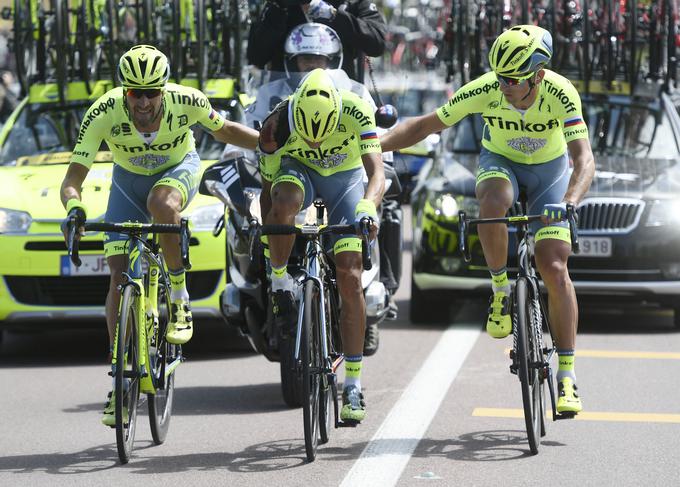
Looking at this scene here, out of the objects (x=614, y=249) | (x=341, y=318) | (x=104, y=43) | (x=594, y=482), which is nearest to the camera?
(x=594, y=482)

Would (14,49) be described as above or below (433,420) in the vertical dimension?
above

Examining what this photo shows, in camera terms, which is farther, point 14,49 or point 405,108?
point 405,108

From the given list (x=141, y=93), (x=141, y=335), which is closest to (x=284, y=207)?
(x=141, y=93)

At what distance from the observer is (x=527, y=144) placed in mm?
8297

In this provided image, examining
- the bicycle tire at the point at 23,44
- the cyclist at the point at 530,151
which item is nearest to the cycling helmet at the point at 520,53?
the cyclist at the point at 530,151

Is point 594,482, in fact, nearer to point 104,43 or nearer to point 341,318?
point 341,318

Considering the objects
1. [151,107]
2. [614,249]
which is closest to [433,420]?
[151,107]

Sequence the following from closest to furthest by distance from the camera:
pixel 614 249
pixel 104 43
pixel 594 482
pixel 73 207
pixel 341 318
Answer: pixel 594 482 < pixel 73 207 < pixel 341 318 < pixel 614 249 < pixel 104 43

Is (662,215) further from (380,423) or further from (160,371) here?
(160,371)

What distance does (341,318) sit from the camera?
8148mm

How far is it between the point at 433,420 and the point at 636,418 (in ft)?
3.57

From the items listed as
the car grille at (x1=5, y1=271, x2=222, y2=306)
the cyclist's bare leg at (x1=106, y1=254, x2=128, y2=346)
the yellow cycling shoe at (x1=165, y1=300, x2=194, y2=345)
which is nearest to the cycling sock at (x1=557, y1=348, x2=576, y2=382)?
the yellow cycling shoe at (x1=165, y1=300, x2=194, y2=345)

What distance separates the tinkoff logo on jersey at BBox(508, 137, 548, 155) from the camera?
8.28m

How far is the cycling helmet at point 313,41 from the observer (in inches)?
396
